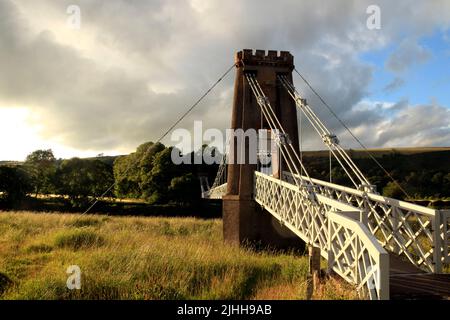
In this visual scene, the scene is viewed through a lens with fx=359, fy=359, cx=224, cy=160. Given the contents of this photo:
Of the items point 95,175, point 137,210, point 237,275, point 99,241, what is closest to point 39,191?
point 95,175

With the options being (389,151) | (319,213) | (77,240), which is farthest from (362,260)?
(389,151)

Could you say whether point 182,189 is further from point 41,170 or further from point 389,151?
point 389,151

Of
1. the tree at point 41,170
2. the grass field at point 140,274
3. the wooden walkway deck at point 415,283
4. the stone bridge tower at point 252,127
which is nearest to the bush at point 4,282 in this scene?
the grass field at point 140,274

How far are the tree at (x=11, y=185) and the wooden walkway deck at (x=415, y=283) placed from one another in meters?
35.7

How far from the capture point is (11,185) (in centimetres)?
3469

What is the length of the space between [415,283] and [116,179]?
1292 inches

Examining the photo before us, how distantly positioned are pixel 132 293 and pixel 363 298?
437cm

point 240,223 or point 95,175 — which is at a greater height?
point 95,175

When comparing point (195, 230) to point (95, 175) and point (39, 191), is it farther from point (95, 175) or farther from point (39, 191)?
point (39, 191)

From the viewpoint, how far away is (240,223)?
15188 mm

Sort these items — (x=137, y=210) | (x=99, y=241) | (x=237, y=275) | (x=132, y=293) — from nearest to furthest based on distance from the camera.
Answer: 1. (x=132, y=293)
2. (x=237, y=275)
3. (x=99, y=241)
4. (x=137, y=210)

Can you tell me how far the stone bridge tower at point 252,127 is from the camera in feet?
50.0

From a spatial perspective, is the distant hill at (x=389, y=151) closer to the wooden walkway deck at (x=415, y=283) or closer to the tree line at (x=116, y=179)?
the tree line at (x=116, y=179)
